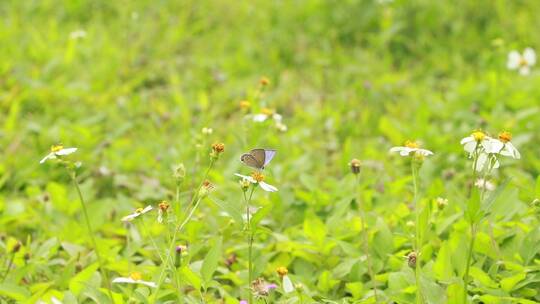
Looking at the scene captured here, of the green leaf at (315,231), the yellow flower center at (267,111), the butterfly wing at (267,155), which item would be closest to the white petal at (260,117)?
the yellow flower center at (267,111)

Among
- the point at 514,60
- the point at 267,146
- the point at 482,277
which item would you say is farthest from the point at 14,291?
the point at 514,60

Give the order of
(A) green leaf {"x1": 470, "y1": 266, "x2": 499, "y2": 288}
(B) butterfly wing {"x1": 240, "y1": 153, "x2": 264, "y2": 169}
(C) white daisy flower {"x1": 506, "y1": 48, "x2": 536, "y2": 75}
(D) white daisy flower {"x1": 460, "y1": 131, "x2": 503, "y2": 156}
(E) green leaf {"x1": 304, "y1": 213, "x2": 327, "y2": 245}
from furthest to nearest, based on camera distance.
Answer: (C) white daisy flower {"x1": 506, "y1": 48, "x2": 536, "y2": 75}
(E) green leaf {"x1": 304, "y1": 213, "x2": 327, "y2": 245}
(A) green leaf {"x1": 470, "y1": 266, "x2": 499, "y2": 288}
(B) butterfly wing {"x1": 240, "y1": 153, "x2": 264, "y2": 169}
(D) white daisy flower {"x1": 460, "y1": 131, "x2": 503, "y2": 156}

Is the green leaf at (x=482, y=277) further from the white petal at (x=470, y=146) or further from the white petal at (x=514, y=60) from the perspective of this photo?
the white petal at (x=514, y=60)

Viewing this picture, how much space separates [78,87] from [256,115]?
1401 millimetres

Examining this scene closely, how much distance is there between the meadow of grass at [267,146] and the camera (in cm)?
173

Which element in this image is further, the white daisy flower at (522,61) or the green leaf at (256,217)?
the white daisy flower at (522,61)

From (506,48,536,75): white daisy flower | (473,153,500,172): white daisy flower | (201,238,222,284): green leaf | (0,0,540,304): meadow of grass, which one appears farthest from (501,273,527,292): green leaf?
(506,48,536,75): white daisy flower

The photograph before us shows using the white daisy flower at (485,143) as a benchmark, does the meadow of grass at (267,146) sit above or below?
below

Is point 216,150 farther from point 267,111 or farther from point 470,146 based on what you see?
point 267,111

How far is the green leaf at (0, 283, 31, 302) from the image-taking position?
1.73 meters

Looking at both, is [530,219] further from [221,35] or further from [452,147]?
[221,35]

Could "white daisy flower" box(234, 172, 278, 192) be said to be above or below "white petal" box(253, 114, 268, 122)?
above

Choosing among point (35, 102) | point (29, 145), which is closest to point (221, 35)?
point (35, 102)

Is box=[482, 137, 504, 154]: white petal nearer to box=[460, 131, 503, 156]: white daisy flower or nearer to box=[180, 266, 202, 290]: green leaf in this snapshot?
box=[460, 131, 503, 156]: white daisy flower
